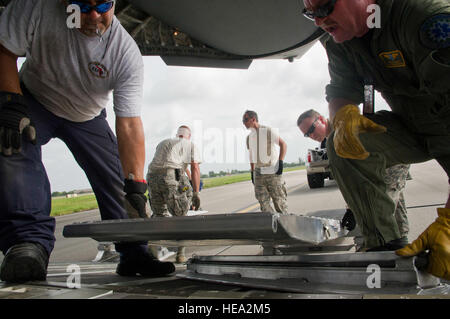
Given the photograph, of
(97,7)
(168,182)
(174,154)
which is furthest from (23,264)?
(174,154)

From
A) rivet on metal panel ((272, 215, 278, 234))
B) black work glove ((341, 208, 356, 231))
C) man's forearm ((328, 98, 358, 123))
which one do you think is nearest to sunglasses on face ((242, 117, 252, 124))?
black work glove ((341, 208, 356, 231))

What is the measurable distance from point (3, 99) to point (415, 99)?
2174 mm

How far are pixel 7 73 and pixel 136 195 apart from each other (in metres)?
0.94

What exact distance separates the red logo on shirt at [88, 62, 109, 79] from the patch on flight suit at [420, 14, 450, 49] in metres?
1.67

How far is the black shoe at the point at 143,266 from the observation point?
1932 mm

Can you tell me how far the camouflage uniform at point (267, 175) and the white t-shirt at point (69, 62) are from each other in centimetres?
327

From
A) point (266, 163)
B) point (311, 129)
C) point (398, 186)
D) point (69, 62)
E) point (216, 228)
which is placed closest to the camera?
point (216, 228)

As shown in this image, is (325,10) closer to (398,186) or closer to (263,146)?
(398,186)

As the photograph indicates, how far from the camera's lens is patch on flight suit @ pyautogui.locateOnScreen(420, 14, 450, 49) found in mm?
1314

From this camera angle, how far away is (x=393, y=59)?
5.44 feet

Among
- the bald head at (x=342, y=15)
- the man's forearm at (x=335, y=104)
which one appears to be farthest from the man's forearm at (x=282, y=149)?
the bald head at (x=342, y=15)

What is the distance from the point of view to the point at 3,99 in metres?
1.62

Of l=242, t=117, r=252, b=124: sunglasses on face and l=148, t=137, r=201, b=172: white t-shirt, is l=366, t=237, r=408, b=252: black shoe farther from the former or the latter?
l=242, t=117, r=252, b=124: sunglasses on face
